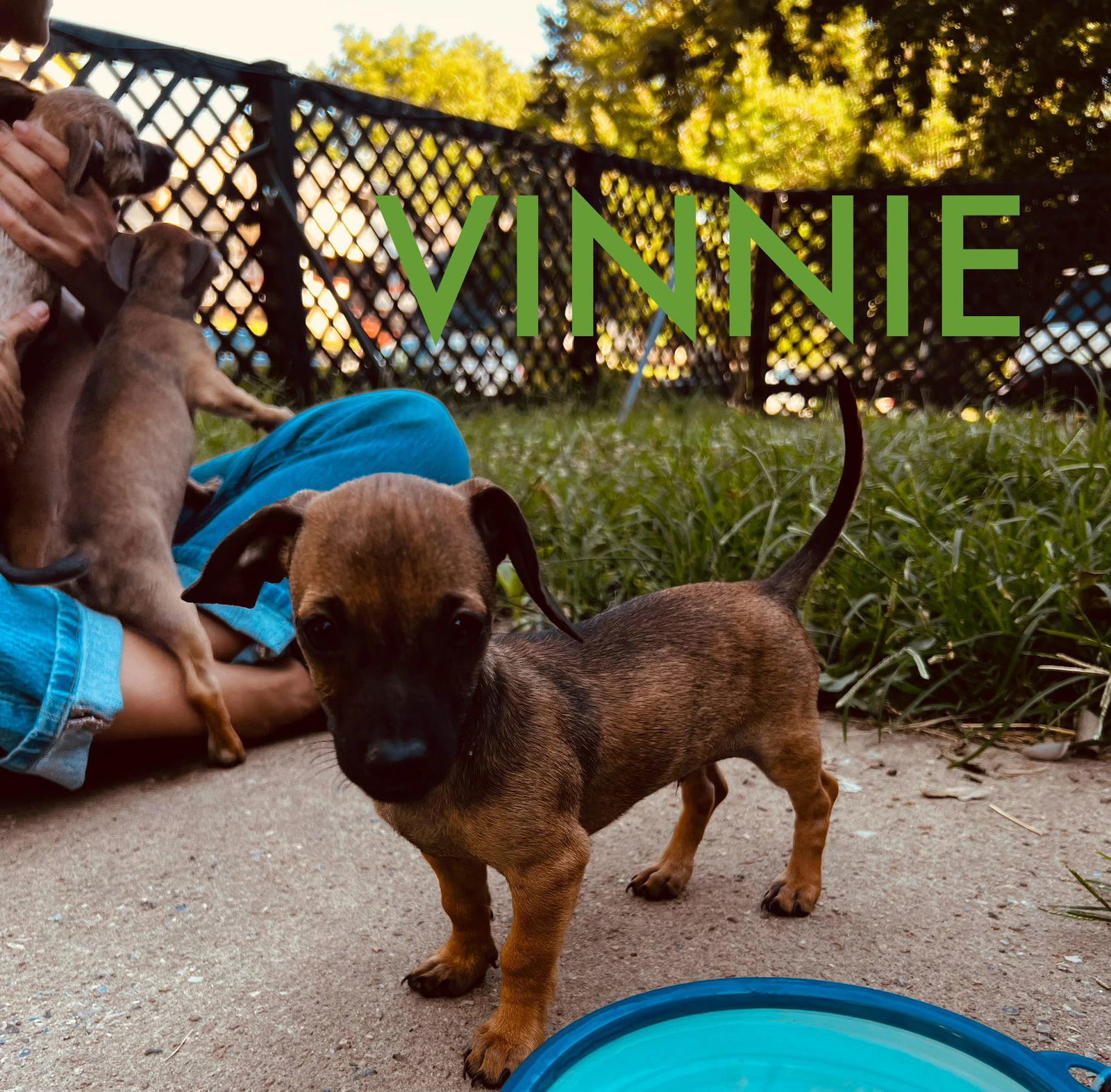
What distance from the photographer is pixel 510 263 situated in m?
9.09

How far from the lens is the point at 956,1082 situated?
1.39m

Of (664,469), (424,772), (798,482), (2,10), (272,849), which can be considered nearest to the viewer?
(424,772)

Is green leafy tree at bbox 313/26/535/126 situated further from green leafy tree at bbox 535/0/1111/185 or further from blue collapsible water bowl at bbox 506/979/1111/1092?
blue collapsible water bowl at bbox 506/979/1111/1092

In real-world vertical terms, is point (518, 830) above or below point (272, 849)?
above

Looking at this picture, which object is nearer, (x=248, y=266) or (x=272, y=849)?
(x=272, y=849)

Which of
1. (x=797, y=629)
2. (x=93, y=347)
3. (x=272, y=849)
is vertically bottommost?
(x=272, y=849)

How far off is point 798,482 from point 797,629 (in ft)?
6.33

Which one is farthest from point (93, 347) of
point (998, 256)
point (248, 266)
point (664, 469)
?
point (998, 256)

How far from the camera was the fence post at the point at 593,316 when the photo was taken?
30.3 ft

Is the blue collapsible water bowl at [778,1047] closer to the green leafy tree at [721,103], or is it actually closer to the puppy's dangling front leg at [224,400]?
the puppy's dangling front leg at [224,400]

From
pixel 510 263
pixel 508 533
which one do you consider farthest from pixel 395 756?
pixel 510 263

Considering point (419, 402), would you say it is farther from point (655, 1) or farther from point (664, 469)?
point (655, 1)

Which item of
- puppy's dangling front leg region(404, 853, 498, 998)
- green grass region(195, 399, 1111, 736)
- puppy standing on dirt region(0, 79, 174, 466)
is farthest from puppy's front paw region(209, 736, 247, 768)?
puppy's dangling front leg region(404, 853, 498, 998)

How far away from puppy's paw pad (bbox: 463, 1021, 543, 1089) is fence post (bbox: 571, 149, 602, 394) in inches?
306
